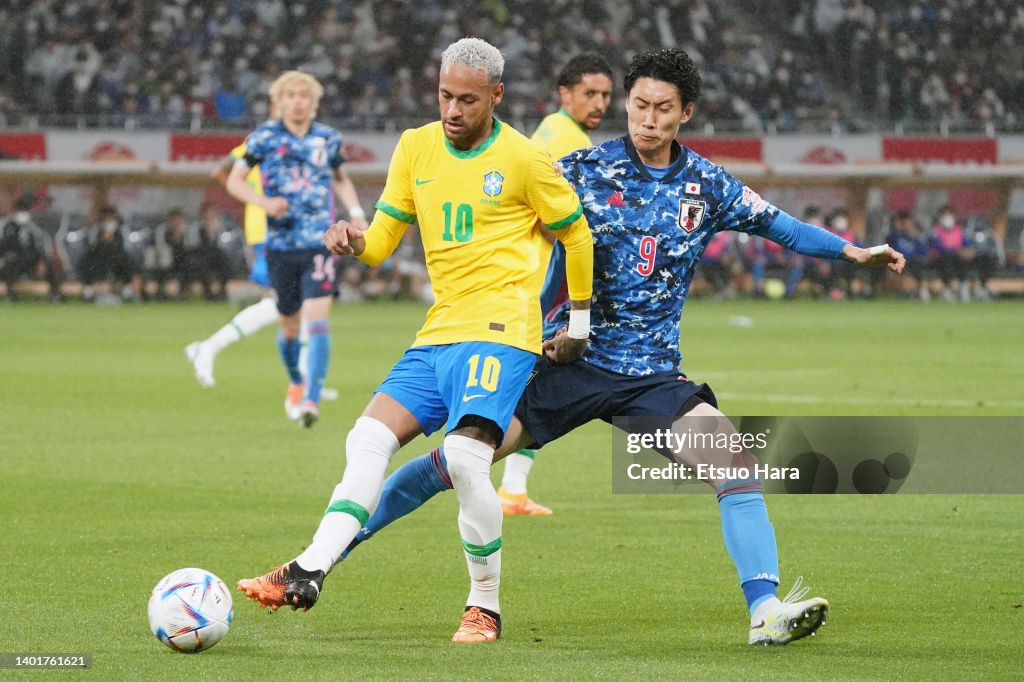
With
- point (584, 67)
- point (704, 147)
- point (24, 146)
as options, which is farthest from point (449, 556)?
point (704, 147)

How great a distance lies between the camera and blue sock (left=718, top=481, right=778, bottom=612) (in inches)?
212

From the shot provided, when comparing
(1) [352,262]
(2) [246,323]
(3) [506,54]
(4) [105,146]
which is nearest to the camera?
(2) [246,323]

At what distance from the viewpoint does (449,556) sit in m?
7.13

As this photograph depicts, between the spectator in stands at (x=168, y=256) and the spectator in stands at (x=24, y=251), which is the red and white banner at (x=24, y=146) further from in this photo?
the spectator in stands at (x=168, y=256)

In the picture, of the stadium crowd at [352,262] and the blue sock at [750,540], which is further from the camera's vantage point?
the stadium crowd at [352,262]

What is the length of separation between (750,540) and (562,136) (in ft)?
11.4

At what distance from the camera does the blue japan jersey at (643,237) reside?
5781 mm

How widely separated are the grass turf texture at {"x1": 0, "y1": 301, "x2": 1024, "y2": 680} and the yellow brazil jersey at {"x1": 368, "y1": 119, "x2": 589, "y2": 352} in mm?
1066

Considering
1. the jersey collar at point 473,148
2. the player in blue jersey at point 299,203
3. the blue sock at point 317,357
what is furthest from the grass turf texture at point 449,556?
the jersey collar at point 473,148

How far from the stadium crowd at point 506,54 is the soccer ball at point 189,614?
2793 cm

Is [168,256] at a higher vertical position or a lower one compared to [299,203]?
lower

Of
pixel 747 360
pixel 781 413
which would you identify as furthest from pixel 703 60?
pixel 781 413

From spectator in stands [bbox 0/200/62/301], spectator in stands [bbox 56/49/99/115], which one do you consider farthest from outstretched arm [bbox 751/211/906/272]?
spectator in stands [bbox 56/49/99/115]

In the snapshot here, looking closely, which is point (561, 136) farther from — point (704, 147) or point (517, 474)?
point (704, 147)
